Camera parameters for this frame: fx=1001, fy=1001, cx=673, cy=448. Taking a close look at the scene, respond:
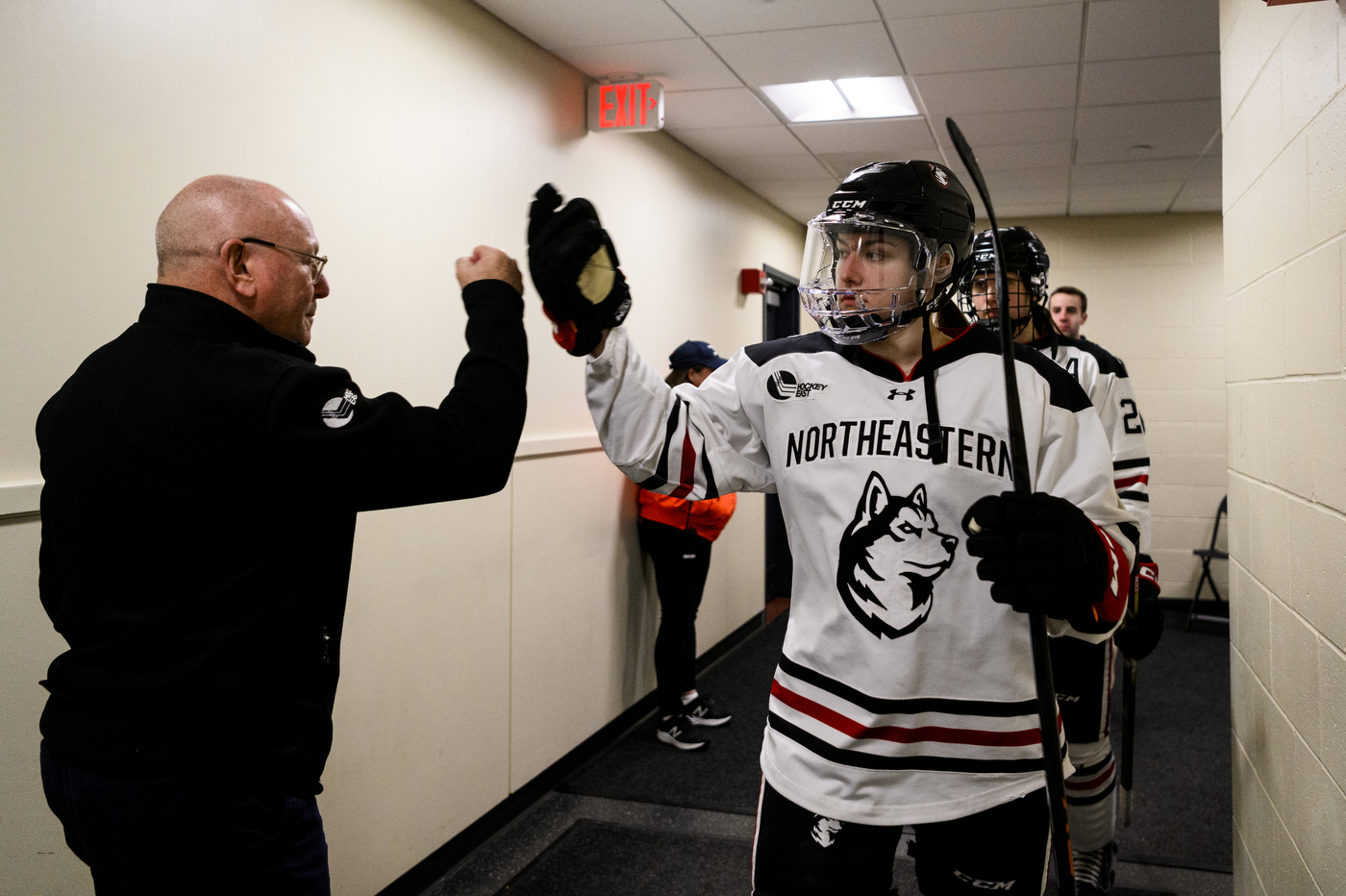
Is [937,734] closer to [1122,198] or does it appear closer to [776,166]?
[776,166]

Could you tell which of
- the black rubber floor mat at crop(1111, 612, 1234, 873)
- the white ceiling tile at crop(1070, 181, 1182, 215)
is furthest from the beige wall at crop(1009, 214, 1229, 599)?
the black rubber floor mat at crop(1111, 612, 1234, 873)

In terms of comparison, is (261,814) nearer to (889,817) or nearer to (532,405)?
(889,817)

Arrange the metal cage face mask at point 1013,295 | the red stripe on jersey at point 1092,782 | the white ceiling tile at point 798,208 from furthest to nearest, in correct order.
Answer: the white ceiling tile at point 798,208 → the metal cage face mask at point 1013,295 → the red stripe on jersey at point 1092,782

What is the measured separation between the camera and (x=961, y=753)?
1.46 m

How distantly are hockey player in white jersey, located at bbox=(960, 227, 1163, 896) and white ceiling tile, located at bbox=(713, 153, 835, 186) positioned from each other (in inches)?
99.1

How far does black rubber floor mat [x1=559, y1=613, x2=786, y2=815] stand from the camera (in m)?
3.49

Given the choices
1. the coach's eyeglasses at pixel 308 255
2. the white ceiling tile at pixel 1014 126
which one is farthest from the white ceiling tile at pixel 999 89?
the coach's eyeglasses at pixel 308 255

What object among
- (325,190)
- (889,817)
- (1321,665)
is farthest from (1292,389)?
(325,190)

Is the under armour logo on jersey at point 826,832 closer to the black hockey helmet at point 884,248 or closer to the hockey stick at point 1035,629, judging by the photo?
the hockey stick at point 1035,629

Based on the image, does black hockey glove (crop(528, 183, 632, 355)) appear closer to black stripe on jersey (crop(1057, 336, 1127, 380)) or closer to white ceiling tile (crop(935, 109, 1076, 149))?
black stripe on jersey (crop(1057, 336, 1127, 380))

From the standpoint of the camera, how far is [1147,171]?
18.2 feet

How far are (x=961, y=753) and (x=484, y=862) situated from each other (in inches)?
78.2

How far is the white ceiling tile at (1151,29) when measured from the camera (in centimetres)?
309

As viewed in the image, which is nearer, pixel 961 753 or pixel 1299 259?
pixel 961 753
